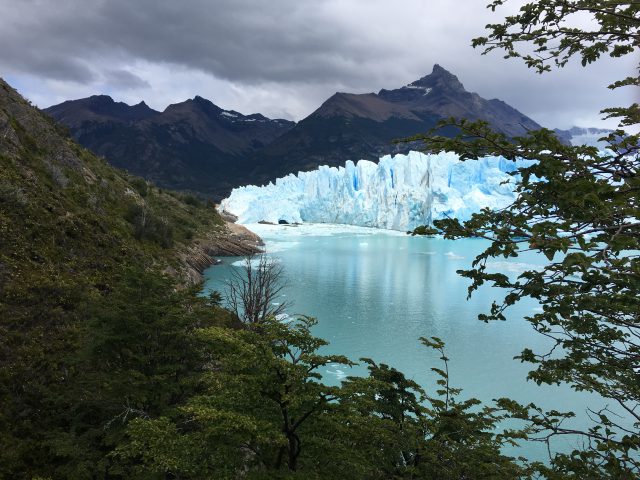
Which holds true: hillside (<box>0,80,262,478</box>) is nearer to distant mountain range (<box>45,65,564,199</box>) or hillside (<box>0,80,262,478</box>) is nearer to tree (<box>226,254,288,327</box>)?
tree (<box>226,254,288,327</box>)

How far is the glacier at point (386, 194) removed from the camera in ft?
188

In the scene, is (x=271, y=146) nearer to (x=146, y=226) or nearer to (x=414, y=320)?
(x=146, y=226)

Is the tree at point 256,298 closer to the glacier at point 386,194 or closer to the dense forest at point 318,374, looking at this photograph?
the dense forest at point 318,374

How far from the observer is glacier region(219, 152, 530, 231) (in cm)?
5744

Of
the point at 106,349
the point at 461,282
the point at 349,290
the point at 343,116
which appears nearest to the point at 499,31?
the point at 106,349

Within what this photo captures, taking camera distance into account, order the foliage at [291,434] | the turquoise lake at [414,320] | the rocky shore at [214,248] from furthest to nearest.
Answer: the rocky shore at [214,248]
the turquoise lake at [414,320]
the foliage at [291,434]

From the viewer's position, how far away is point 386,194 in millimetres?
65312

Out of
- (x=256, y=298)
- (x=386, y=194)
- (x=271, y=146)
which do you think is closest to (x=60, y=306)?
(x=256, y=298)

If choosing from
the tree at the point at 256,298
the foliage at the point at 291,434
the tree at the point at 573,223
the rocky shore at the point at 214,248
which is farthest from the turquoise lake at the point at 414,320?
the tree at the point at 573,223

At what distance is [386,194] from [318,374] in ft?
205

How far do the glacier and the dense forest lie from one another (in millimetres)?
48558

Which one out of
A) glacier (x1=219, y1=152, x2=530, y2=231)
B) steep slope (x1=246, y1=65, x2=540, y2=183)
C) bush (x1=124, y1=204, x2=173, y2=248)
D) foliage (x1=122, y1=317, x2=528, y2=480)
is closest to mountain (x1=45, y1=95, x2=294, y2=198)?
steep slope (x1=246, y1=65, x2=540, y2=183)

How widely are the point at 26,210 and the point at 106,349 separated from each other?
726 cm

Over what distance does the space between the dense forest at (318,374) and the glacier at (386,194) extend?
159 feet
